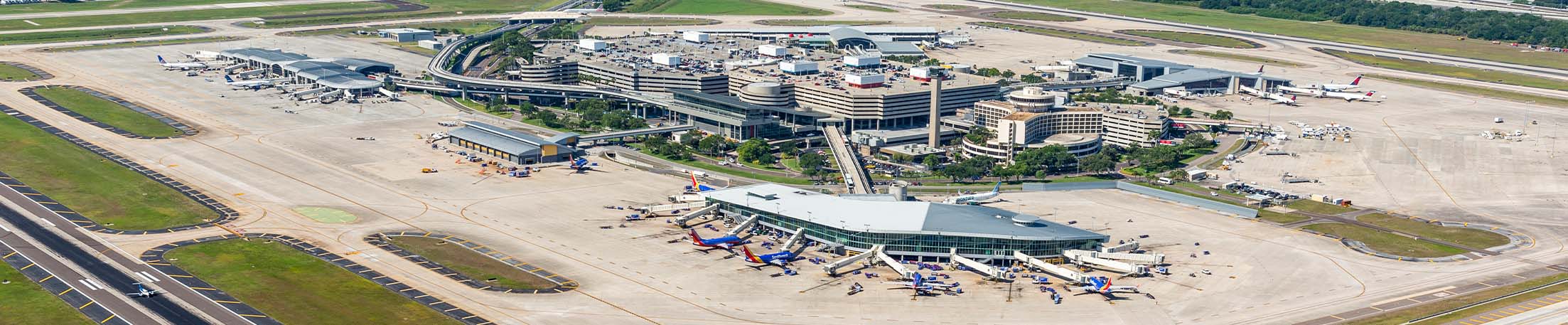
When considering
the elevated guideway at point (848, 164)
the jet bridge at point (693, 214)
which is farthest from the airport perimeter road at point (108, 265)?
the elevated guideway at point (848, 164)

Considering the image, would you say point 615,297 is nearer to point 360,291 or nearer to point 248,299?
point 360,291

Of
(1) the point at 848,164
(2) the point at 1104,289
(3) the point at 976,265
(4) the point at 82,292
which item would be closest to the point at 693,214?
(3) the point at 976,265

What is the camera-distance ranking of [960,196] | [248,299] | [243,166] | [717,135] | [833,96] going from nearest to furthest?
1. [248,299]
2. [960,196]
3. [243,166]
4. [717,135]
5. [833,96]

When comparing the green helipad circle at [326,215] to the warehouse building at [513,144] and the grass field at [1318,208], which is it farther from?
the grass field at [1318,208]

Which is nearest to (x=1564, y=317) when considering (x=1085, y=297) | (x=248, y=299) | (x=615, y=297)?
(x=1085, y=297)

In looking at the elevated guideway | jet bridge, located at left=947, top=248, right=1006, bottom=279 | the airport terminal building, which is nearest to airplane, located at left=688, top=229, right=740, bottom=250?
the airport terminal building

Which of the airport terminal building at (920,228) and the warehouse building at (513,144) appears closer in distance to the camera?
the airport terminal building at (920,228)
